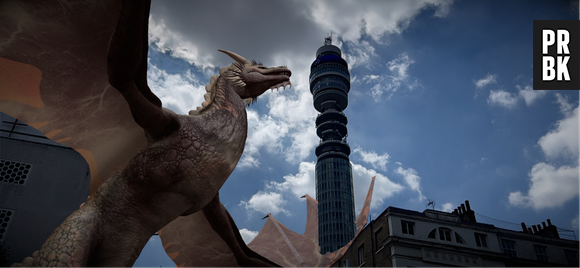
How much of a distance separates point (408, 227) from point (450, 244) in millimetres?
2399

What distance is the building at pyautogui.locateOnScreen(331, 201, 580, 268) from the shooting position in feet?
63.3

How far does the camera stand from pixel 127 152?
4.93 m

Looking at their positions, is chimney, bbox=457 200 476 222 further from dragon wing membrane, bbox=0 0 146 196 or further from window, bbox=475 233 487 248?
dragon wing membrane, bbox=0 0 146 196

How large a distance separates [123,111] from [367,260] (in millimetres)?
19213

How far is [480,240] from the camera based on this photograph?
20984 mm

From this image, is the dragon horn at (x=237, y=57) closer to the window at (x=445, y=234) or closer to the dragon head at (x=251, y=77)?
the dragon head at (x=251, y=77)

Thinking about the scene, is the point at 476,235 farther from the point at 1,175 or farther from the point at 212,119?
the point at 1,175

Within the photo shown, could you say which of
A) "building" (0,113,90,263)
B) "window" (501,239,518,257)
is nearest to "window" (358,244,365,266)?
"window" (501,239,518,257)

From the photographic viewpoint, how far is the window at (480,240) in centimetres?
2086

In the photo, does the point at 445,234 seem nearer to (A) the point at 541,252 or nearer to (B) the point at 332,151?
(A) the point at 541,252

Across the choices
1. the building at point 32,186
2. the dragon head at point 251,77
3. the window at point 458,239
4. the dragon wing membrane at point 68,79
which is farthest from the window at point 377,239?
the dragon wing membrane at point 68,79

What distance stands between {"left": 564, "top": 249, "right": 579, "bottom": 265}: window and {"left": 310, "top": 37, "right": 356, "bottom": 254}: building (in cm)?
4657

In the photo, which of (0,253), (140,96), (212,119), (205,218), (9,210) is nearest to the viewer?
(140,96)

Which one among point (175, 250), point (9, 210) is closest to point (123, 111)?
point (175, 250)
